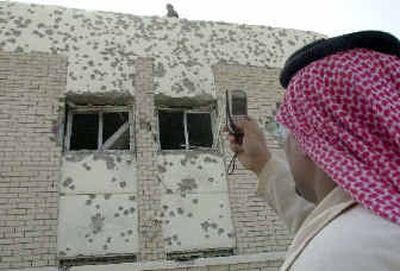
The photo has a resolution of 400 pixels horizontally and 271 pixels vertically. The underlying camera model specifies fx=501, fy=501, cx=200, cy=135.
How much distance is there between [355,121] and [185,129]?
20.3 feet

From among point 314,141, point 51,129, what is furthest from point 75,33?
point 314,141

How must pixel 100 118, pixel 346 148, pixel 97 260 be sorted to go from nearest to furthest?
pixel 346 148, pixel 97 260, pixel 100 118

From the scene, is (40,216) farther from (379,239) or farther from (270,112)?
(379,239)

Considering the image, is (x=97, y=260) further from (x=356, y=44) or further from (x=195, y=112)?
(x=356, y=44)

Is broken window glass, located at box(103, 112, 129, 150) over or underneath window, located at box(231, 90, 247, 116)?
over

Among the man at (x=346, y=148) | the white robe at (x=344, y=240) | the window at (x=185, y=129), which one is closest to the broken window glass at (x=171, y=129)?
the window at (x=185, y=129)

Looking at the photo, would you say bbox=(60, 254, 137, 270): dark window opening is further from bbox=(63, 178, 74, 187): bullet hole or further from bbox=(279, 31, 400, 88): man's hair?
bbox=(279, 31, 400, 88): man's hair

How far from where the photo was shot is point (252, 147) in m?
2.41

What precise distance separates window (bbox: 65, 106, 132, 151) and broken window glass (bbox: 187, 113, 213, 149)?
915mm

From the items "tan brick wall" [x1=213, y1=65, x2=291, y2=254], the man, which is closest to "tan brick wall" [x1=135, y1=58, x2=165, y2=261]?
"tan brick wall" [x1=213, y1=65, x2=291, y2=254]

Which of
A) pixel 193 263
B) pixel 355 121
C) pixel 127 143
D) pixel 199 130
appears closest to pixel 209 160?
pixel 199 130

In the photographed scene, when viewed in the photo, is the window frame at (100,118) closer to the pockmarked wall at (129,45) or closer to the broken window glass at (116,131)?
the broken window glass at (116,131)

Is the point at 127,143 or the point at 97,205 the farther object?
the point at 127,143

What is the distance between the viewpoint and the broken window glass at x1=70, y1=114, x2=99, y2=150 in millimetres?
6984
